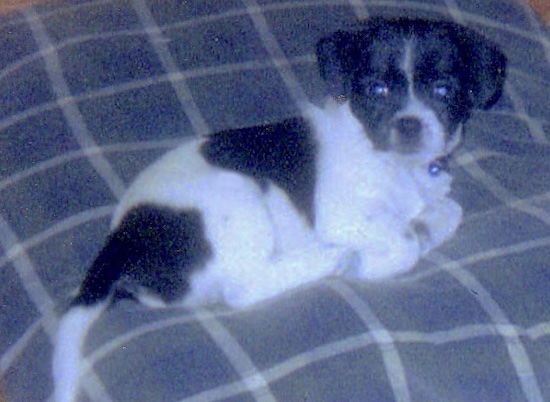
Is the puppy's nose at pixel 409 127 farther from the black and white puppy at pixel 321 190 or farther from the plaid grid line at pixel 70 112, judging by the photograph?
the plaid grid line at pixel 70 112

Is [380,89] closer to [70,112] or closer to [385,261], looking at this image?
[385,261]

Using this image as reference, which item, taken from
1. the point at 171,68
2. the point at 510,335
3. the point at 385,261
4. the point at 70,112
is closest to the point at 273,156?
the point at 385,261

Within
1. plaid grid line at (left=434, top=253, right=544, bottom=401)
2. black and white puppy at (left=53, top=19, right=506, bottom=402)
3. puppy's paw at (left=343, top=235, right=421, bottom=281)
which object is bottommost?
plaid grid line at (left=434, top=253, right=544, bottom=401)

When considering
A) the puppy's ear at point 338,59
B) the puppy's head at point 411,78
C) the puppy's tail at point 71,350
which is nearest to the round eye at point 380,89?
the puppy's head at point 411,78

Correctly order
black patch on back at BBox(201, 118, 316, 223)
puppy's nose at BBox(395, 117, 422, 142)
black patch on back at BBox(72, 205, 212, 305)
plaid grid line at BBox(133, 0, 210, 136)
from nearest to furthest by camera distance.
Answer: black patch on back at BBox(72, 205, 212, 305)
puppy's nose at BBox(395, 117, 422, 142)
black patch on back at BBox(201, 118, 316, 223)
plaid grid line at BBox(133, 0, 210, 136)

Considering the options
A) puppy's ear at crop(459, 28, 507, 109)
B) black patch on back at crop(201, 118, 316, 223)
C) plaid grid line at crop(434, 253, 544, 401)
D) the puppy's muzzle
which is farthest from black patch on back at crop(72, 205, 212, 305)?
puppy's ear at crop(459, 28, 507, 109)

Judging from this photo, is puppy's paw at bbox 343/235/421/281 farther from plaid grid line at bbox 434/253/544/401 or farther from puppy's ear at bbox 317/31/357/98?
puppy's ear at bbox 317/31/357/98
